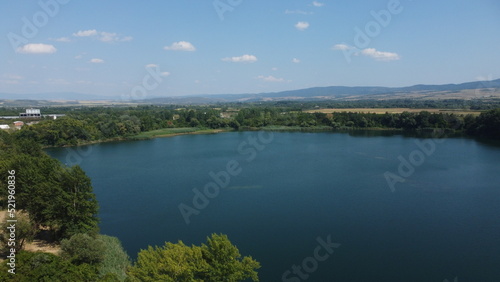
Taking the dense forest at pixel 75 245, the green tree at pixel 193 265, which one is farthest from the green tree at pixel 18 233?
the green tree at pixel 193 265

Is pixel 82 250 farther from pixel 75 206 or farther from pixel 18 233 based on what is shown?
pixel 75 206

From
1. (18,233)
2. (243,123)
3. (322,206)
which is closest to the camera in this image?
(18,233)

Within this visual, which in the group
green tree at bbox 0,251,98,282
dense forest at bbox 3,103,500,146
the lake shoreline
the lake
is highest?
dense forest at bbox 3,103,500,146

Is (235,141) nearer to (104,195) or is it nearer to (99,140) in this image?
(99,140)

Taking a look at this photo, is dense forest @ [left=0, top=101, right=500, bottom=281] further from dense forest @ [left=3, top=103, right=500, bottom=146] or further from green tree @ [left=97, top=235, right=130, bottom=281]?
dense forest @ [left=3, top=103, right=500, bottom=146]

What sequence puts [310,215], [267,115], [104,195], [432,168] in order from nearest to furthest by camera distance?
[310,215]
[104,195]
[432,168]
[267,115]

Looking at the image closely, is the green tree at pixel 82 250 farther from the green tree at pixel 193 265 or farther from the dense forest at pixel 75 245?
the green tree at pixel 193 265

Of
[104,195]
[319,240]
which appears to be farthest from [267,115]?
[319,240]

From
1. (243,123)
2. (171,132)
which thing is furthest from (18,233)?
(243,123)

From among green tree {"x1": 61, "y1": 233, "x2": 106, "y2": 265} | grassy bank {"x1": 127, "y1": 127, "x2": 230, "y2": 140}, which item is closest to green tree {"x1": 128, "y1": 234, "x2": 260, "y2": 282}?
green tree {"x1": 61, "y1": 233, "x2": 106, "y2": 265}
